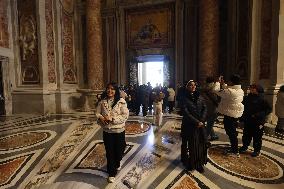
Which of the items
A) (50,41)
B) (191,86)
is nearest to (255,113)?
(191,86)

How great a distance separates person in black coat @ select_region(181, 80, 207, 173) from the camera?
11.1 feet

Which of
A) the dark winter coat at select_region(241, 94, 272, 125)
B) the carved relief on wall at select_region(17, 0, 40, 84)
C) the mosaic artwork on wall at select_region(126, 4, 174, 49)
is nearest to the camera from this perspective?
the dark winter coat at select_region(241, 94, 272, 125)

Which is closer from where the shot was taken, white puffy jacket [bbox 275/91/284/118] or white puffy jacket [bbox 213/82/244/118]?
white puffy jacket [bbox 213/82/244/118]

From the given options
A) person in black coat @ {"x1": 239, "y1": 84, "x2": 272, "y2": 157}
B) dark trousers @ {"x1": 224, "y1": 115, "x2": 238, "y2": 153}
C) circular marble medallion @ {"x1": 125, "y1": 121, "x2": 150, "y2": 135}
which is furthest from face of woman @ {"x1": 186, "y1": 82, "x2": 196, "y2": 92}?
circular marble medallion @ {"x1": 125, "y1": 121, "x2": 150, "y2": 135}

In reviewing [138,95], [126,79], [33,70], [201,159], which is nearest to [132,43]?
[126,79]

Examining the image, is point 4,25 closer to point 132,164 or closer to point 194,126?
point 132,164

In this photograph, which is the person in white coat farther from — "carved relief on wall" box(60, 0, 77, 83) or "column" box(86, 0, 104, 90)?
"carved relief on wall" box(60, 0, 77, 83)

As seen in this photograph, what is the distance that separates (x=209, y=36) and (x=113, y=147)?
841 cm

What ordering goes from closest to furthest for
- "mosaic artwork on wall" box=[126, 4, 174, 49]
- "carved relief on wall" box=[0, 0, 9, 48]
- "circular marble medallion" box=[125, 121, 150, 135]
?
"circular marble medallion" box=[125, 121, 150, 135] < "carved relief on wall" box=[0, 0, 9, 48] < "mosaic artwork on wall" box=[126, 4, 174, 49]

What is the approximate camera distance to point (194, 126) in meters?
3.41

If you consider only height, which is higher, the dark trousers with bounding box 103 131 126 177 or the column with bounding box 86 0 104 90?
the column with bounding box 86 0 104 90

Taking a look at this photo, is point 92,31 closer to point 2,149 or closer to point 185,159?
point 2,149

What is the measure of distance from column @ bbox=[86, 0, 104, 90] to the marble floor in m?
5.87

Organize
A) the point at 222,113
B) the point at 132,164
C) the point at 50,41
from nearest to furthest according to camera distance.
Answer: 1. the point at 132,164
2. the point at 222,113
3. the point at 50,41
